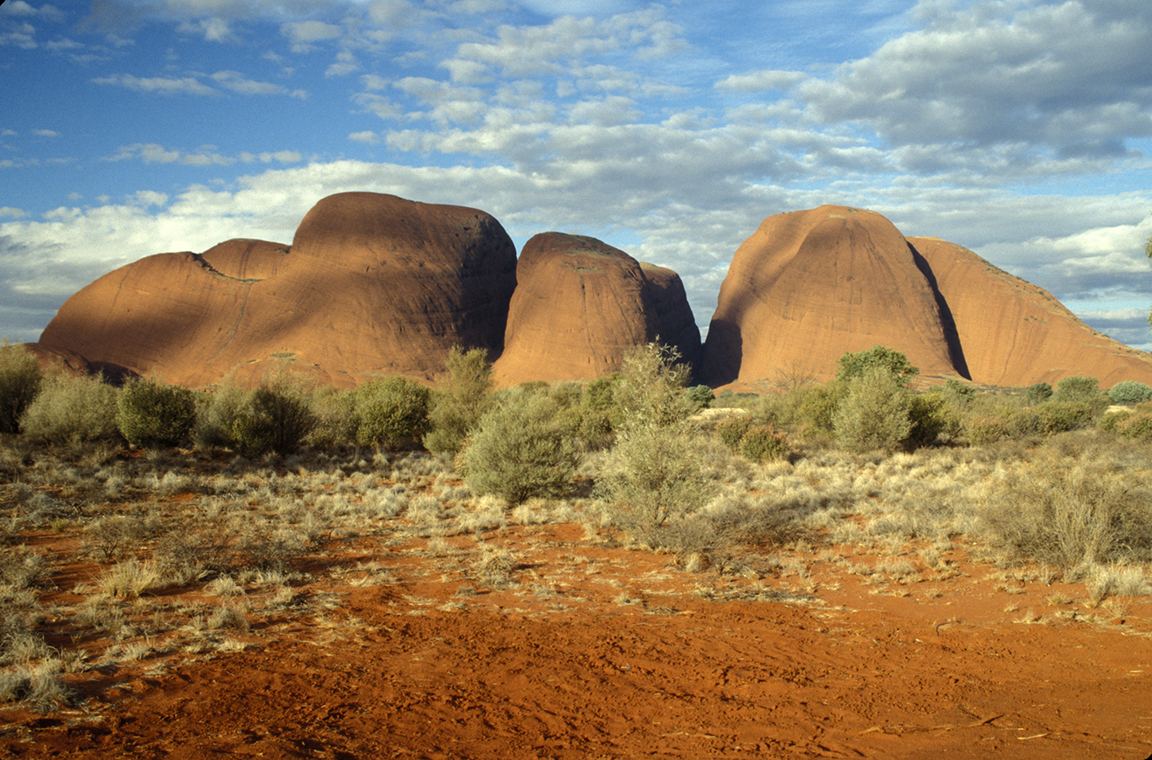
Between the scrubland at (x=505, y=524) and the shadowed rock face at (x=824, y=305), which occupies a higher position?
the shadowed rock face at (x=824, y=305)

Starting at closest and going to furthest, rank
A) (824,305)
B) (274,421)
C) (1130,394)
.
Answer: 1. (274,421)
2. (1130,394)
3. (824,305)

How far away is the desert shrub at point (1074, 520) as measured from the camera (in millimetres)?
7660

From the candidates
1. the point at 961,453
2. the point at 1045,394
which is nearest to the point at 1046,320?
the point at 1045,394

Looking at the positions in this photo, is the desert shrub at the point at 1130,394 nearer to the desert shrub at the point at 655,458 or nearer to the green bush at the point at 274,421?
the desert shrub at the point at 655,458

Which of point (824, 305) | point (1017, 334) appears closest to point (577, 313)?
point (824, 305)

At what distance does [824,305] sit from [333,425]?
50.6 metres

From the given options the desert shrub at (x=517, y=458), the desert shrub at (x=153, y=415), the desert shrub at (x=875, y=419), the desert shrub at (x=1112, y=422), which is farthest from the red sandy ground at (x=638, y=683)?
the desert shrub at (x=1112, y=422)

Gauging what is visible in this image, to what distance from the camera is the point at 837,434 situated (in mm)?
19062

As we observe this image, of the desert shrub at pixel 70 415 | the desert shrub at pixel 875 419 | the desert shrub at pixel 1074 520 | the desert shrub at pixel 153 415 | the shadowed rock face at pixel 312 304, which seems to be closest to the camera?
the desert shrub at pixel 1074 520

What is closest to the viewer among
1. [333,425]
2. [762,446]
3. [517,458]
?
[517,458]

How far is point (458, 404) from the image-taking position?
74.4 feet

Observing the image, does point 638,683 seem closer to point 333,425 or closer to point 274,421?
point 274,421

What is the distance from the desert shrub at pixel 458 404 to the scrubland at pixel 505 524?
79.9 inches

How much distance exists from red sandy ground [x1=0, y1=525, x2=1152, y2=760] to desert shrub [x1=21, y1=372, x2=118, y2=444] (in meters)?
12.3
